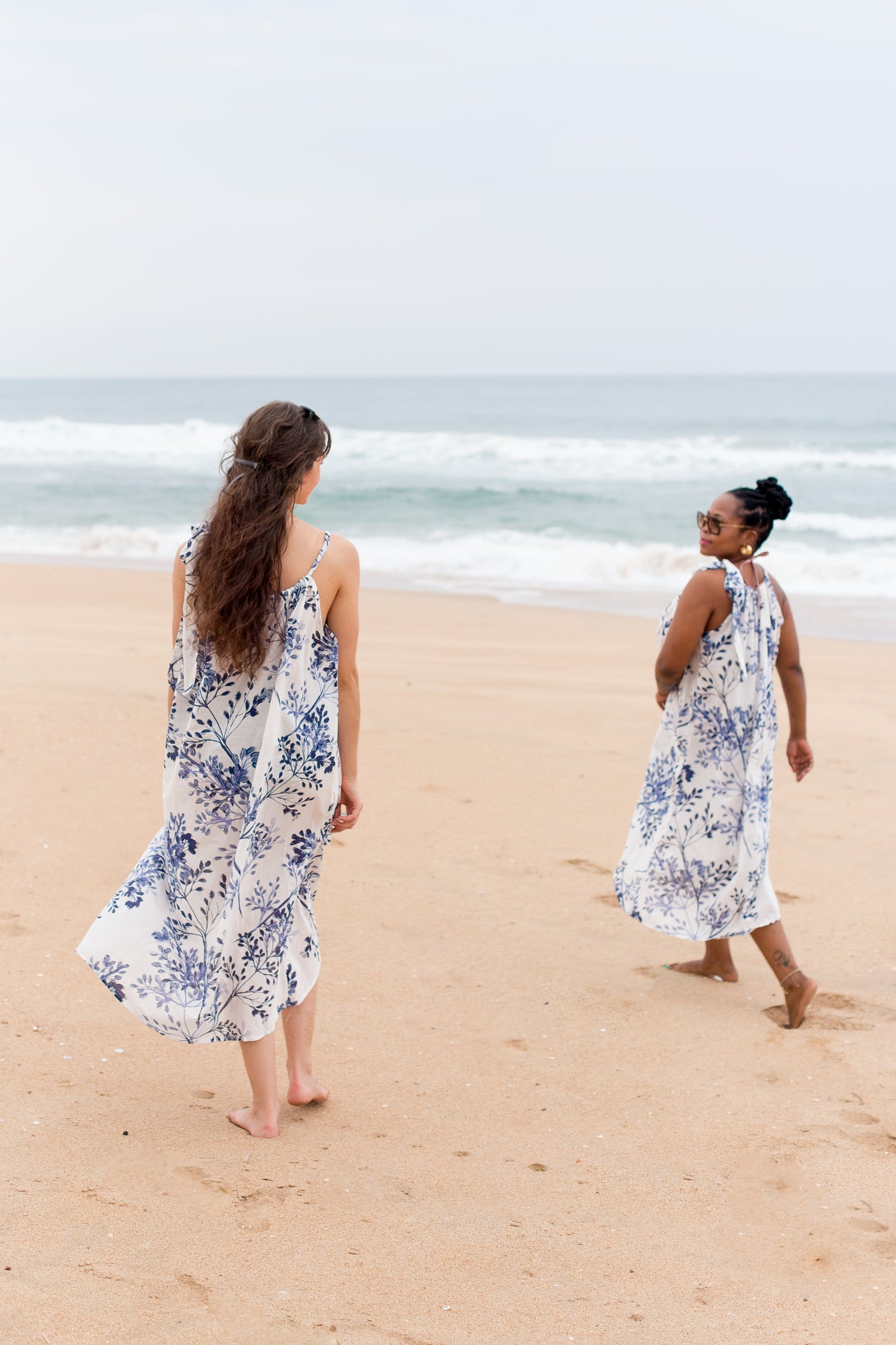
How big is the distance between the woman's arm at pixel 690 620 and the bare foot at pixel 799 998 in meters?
1.05

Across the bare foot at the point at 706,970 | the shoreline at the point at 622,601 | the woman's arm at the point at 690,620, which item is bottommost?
the bare foot at the point at 706,970

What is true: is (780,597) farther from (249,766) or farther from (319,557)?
(249,766)

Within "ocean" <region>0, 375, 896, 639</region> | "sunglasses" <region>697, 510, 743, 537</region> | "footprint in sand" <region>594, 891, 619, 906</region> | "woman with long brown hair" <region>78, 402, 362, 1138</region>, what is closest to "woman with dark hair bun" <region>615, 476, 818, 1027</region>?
"sunglasses" <region>697, 510, 743, 537</region>

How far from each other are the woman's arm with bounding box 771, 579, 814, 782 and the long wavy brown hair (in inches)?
75.5

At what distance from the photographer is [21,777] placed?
5152 millimetres

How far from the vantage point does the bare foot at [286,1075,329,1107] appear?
9.83 feet

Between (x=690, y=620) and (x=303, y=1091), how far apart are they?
1.83 metres

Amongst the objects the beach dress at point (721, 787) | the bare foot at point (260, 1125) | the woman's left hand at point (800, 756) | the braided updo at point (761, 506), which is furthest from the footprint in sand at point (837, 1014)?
the bare foot at point (260, 1125)

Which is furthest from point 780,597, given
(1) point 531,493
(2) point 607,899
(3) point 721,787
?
(1) point 531,493

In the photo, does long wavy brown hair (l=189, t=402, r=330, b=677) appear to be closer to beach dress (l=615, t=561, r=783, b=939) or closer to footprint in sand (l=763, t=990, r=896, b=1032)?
beach dress (l=615, t=561, r=783, b=939)

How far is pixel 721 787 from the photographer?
3.77 metres

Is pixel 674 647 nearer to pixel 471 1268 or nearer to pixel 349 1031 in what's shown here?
pixel 349 1031

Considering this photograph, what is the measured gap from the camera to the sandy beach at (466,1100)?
7.50 feet

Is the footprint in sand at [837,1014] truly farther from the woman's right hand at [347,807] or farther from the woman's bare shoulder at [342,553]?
the woman's bare shoulder at [342,553]
